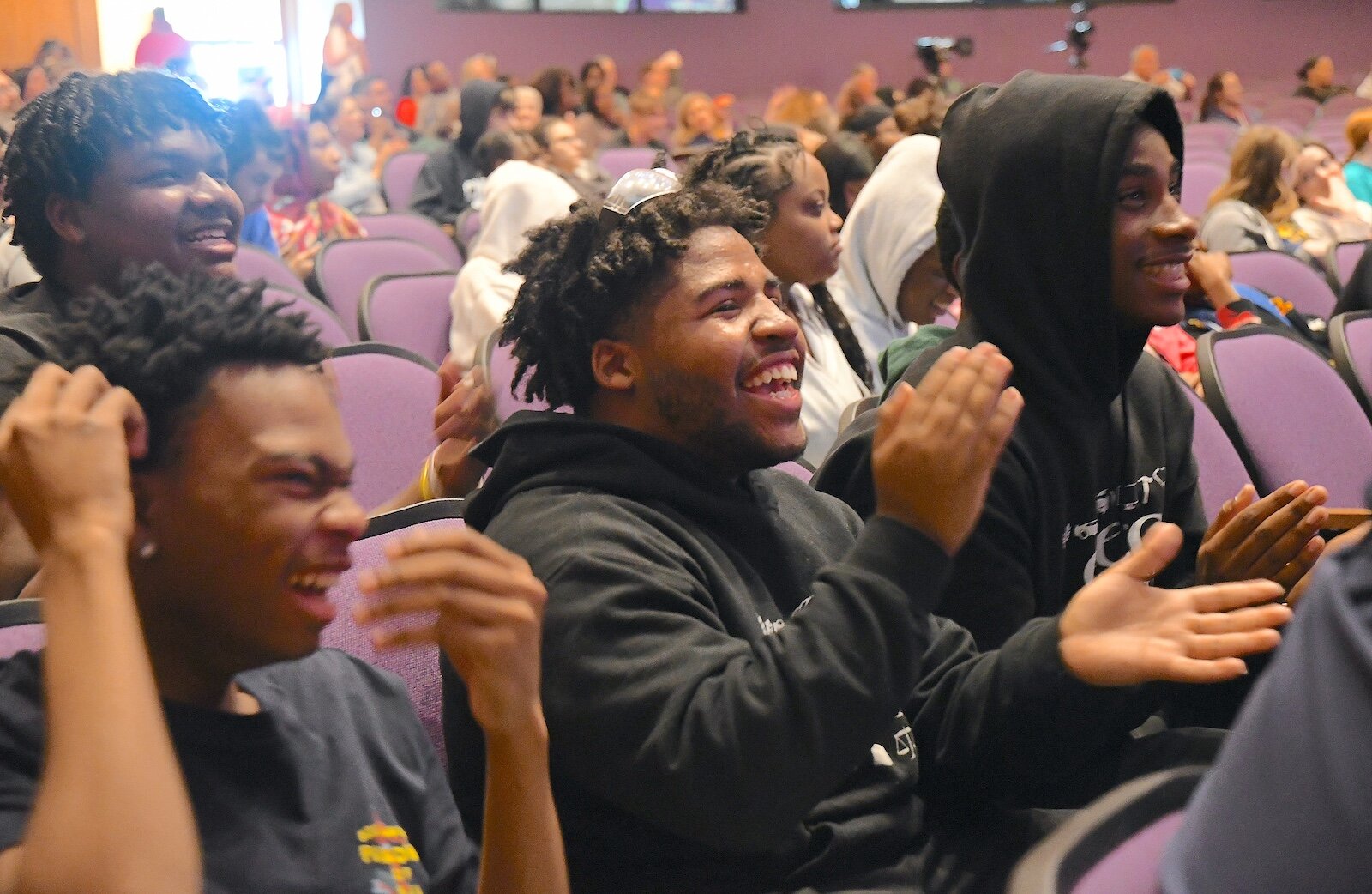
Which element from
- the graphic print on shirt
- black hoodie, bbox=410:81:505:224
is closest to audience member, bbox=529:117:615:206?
black hoodie, bbox=410:81:505:224

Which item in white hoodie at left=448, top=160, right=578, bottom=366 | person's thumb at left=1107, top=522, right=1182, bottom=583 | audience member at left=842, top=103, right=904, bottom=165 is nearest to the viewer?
person's thumb at left=1107, top=522, right=1182, bottom=583

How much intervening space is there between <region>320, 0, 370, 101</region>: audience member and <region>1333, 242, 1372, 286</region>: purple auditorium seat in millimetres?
6554

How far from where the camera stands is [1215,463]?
2615 millimetres

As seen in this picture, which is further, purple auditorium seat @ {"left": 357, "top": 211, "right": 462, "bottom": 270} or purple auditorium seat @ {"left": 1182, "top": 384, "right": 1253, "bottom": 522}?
purple auditorium seat @ {"left": 357, "top": 211, "right": 462, "bottom": 270}

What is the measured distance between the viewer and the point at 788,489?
176cm

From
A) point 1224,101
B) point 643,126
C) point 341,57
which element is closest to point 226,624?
point 643,126

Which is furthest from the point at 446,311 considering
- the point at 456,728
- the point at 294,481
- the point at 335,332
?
the point at 294,481

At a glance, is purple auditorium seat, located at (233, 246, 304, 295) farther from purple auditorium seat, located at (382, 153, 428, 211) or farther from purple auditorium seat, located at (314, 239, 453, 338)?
purple auditorium seat, located at (382, 153, 428, 211)

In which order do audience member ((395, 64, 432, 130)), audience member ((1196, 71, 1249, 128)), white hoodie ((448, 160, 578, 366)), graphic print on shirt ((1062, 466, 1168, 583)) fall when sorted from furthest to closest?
audience member ((1196, 71, 1249, 128))
audience member ((395, 64, 432, 130))
white hoodie ((448, 160, 578, 366))
graphic print on shirt ((1062, 466, 1168, 583))

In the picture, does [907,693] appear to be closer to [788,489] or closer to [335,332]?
[788,489]

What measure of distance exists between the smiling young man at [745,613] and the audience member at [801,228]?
3.62ft

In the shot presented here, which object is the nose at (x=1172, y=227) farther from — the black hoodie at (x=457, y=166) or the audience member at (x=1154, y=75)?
the audience member at (x=1154, y=75)

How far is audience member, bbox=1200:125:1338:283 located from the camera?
548cm

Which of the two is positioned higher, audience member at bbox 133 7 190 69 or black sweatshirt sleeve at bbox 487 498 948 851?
black sweatshirt sleeve at bbox 487 498 948 851
